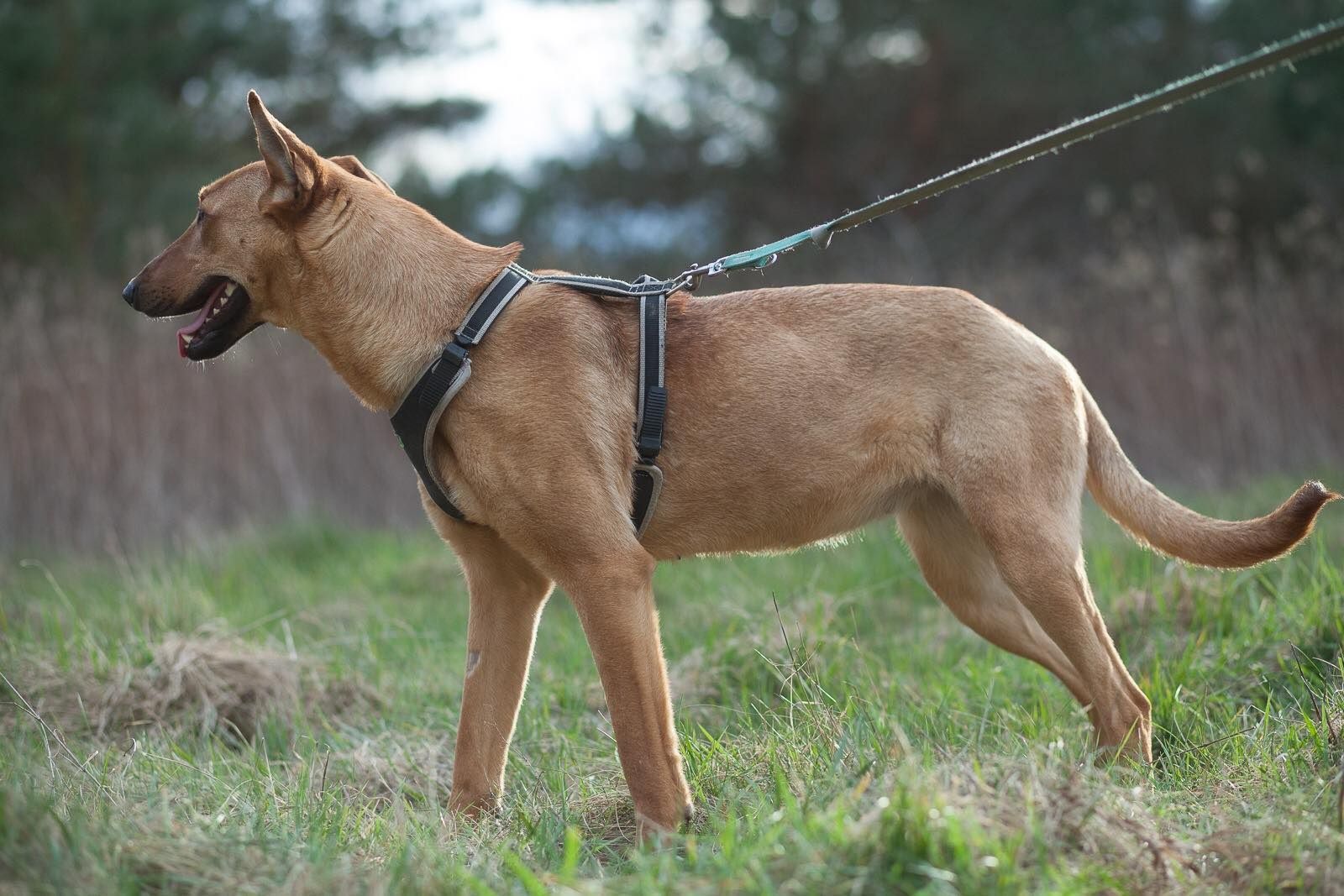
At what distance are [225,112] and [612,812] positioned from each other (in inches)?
608

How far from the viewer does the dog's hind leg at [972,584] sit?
4117 mm

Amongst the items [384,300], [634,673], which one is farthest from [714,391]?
[384,300]

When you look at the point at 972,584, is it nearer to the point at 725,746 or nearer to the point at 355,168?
the point at 725,746

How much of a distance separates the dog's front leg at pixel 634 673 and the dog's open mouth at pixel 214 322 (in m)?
1.30

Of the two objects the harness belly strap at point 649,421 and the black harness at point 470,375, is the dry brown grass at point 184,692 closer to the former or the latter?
the black harness at point 470,375

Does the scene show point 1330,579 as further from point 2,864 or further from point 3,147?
point 3,147

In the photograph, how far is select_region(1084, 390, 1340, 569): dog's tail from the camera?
11.5ft

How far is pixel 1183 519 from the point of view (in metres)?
3.81

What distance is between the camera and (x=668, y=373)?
367 centimetres

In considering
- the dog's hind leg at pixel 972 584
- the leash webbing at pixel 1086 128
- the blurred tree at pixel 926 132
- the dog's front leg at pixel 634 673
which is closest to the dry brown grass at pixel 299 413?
the dog's hind leg at pixel 972 584

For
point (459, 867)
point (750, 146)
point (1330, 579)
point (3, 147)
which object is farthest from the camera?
point (750, 146)

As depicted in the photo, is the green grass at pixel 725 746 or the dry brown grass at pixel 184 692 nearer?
the green grass at pixel 725 746

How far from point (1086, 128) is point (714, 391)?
1.27 metres

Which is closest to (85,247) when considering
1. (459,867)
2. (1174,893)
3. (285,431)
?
(285,431)
